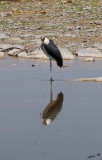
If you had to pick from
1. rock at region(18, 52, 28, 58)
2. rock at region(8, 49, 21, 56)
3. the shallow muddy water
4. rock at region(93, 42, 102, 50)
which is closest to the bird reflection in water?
the shallow muddy water

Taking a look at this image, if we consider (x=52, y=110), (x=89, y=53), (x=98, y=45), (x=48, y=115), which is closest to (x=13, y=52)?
(x=89, y=53)

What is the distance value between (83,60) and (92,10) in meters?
12.5

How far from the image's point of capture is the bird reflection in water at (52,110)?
9476mm

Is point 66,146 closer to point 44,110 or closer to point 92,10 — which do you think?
point 44,110

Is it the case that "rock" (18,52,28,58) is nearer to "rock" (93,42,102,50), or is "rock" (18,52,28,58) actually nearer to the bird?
the bird

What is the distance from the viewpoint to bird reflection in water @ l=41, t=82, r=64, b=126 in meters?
9.48

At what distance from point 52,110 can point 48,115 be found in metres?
0.46

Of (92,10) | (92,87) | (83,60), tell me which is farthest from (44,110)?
(92,10)

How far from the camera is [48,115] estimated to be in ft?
32.3

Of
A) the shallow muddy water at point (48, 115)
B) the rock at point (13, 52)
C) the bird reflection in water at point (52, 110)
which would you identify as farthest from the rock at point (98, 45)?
the bird reflection in water at point (52, 110)

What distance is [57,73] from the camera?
14.9 m

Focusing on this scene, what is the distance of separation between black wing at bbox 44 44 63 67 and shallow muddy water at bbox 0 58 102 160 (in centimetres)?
36

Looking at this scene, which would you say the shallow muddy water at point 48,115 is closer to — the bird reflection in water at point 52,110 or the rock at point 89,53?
the bird reflection in water at point 52,110

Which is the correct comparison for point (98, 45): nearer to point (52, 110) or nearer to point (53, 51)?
point (53, 51)
